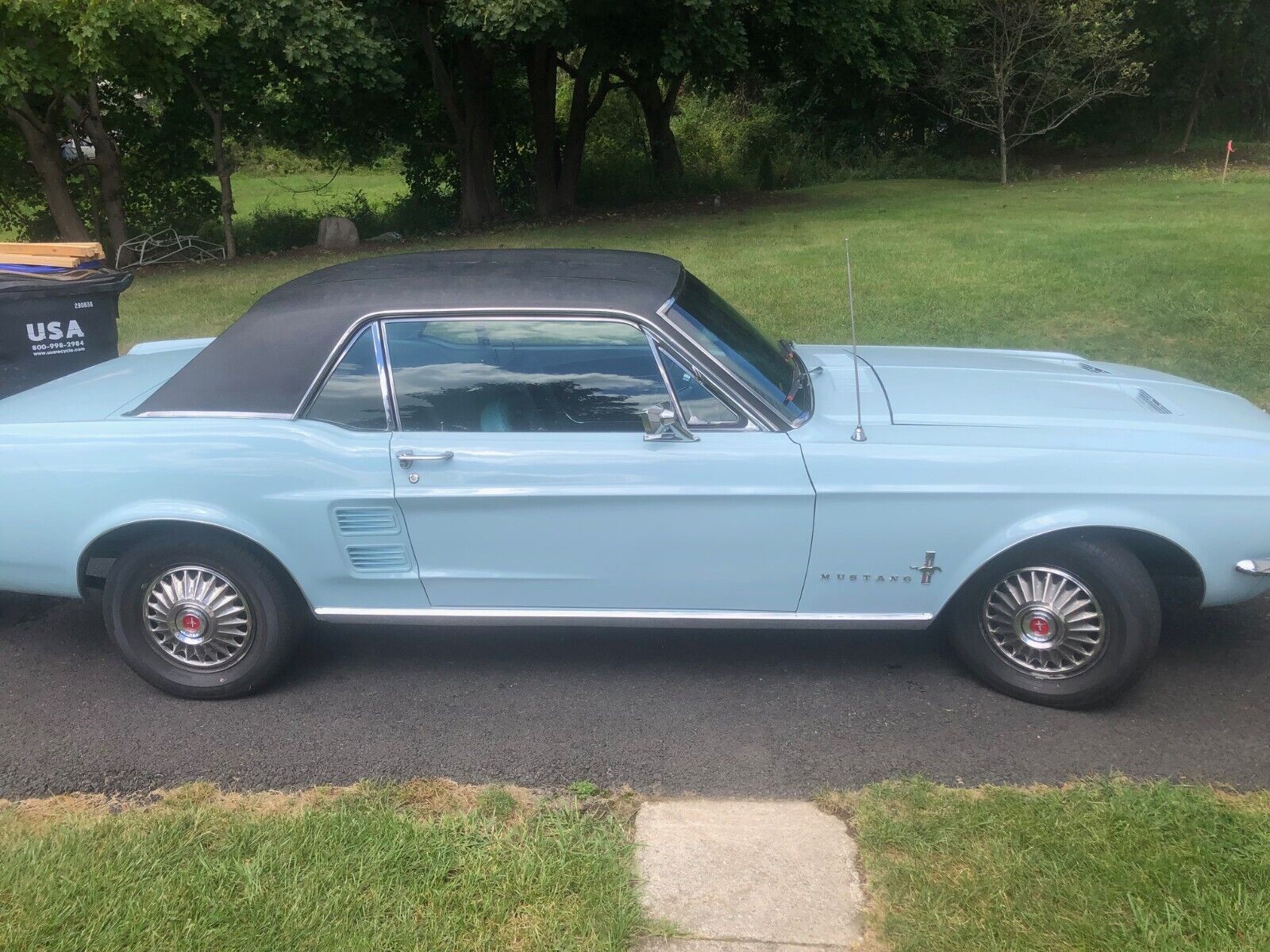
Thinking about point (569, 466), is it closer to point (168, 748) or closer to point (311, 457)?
point (311, 457)

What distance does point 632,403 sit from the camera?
383cm

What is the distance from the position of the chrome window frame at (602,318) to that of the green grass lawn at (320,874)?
54.0 inches

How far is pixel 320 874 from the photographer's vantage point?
2.99m

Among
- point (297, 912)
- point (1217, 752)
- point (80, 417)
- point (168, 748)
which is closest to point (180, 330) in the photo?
point (80, 417)

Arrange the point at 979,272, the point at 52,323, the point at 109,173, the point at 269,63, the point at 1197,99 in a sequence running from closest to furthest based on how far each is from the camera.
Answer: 1. the point at 52,323
2. the point at 979,272
3. the point at 269,63
4. the point at 109,173
5. the point at 1197,99

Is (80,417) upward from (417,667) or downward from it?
upward

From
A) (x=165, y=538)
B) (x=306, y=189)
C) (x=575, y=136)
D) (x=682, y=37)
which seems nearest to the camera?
(x=165, y=538)

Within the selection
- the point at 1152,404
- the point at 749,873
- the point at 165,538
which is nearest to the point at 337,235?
the point at 165,538

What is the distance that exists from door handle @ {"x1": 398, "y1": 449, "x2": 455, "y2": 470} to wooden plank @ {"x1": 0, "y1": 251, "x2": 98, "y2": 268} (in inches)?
157

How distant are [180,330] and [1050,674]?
31.1 feet

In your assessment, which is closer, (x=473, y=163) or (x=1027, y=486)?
(x=1027, y=486)

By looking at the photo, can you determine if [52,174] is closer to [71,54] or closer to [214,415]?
[71,54]

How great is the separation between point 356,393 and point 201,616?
100 cm

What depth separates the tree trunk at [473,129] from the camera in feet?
62.7
